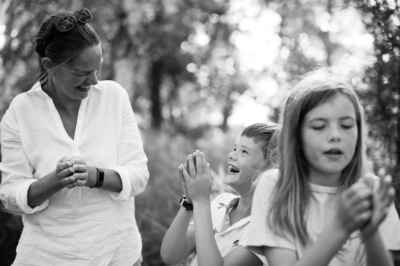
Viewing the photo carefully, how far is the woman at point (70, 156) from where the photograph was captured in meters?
3.31

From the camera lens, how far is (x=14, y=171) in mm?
3350

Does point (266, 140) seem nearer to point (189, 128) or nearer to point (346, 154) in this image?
point (346, 154)

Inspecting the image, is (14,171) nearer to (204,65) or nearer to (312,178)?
(312,178)

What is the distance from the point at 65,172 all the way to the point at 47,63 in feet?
2.37

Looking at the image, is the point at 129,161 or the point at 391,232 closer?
the point at 391,232

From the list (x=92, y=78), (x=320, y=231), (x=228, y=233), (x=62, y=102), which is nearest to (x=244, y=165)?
(x=228, y=233)

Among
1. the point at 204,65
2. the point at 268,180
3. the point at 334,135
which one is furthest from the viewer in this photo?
the point at 204,65

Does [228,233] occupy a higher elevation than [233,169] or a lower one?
lower

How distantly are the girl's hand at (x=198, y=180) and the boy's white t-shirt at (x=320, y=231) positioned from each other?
0.39m

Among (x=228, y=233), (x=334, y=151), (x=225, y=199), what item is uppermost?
(x=334, y=151)

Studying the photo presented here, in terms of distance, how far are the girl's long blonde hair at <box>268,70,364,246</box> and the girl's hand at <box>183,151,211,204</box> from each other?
17.5 inches

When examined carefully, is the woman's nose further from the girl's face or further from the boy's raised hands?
the girl's face

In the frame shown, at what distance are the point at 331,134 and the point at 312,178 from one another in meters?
0.24

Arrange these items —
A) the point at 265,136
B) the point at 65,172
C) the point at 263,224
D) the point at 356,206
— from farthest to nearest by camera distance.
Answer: the point at 265,136 < the point at 65,172 < the point at 263,224 < the point at 356,206
